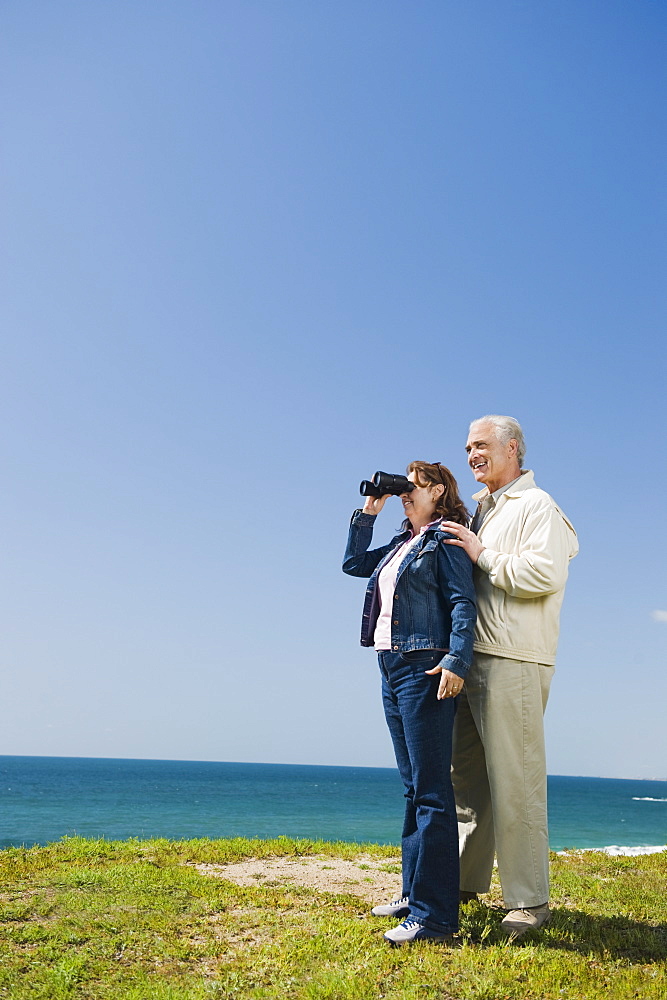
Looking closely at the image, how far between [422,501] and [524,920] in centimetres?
218

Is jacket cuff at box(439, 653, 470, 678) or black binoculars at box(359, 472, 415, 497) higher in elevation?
black binoculars at box(359, 472, 415, 497)

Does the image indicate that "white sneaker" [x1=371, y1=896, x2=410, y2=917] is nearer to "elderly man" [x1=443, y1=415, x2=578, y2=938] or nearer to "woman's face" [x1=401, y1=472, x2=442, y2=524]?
"elderly man" [x1=443, y1=415, x2=578, y2=938]

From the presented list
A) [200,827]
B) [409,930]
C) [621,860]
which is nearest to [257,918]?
[409,930]

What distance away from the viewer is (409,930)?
336 cm

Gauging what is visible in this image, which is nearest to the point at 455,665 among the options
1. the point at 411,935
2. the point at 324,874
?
the point at 411,935

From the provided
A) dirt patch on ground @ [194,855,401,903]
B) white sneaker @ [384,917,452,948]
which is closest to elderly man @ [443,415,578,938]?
white sneaker @ [384,917,452,948]

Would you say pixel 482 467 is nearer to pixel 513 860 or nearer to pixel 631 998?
pixel 513 860

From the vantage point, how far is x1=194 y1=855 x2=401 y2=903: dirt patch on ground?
4645 millimetres

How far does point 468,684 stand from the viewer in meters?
3.84

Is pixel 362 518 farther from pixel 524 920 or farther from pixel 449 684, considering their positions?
pixel 524 920

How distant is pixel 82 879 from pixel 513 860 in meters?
2.69

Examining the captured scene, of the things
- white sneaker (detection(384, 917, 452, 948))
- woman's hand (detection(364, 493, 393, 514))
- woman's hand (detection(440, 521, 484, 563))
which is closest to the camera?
→ white sneaker (detection(384, 917, 452, 948))

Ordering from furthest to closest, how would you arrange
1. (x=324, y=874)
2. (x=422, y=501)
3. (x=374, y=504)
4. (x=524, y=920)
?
(x=324, y=874) < (x=374, y=504) < (x=422, y=501) < (x=524, y=920)

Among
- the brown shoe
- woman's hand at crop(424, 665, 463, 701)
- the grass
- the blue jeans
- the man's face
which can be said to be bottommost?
the grass
